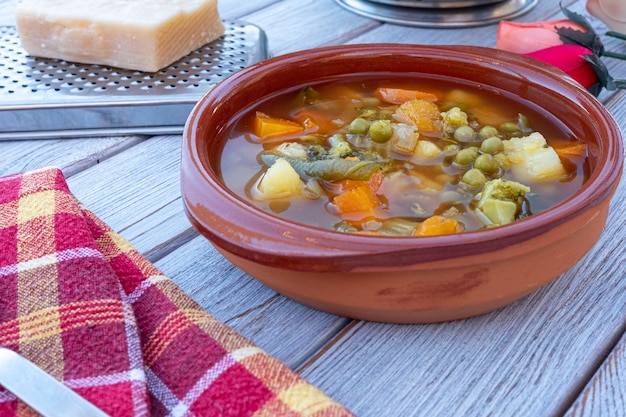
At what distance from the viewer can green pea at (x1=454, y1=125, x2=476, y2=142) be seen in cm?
141

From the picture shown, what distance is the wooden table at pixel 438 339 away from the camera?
39.3 inches

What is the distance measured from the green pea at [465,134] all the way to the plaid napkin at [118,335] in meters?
0.65

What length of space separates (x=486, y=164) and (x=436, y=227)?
0.80ft

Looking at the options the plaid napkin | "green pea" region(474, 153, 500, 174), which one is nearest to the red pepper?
"green pea" region(474, 153, 500, 174)

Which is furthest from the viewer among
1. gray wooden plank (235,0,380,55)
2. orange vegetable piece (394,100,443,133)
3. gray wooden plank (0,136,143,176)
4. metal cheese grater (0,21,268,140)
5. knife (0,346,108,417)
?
gray wooden plank (235,0,380,55)

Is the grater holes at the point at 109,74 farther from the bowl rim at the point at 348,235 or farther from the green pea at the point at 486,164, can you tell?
the green pea at the point at 486,164

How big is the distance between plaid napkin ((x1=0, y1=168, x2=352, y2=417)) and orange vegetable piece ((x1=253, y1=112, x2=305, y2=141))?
364 mm

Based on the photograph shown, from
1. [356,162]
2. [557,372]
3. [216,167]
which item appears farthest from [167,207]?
[557,372]

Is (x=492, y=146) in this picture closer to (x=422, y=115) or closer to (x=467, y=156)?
(x=467, y=156)

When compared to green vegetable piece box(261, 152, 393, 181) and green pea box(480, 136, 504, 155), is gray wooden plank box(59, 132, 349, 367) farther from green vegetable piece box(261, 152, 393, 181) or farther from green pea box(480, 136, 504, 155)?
green pea box(480, 136, 504, 155)

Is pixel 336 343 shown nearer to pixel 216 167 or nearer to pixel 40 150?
pixel 216 167

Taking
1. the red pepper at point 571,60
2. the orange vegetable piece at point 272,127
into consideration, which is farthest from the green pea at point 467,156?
the red pepper at point 571,60

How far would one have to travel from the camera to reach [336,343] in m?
1.09

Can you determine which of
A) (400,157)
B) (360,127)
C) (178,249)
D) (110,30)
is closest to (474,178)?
(400,157)
